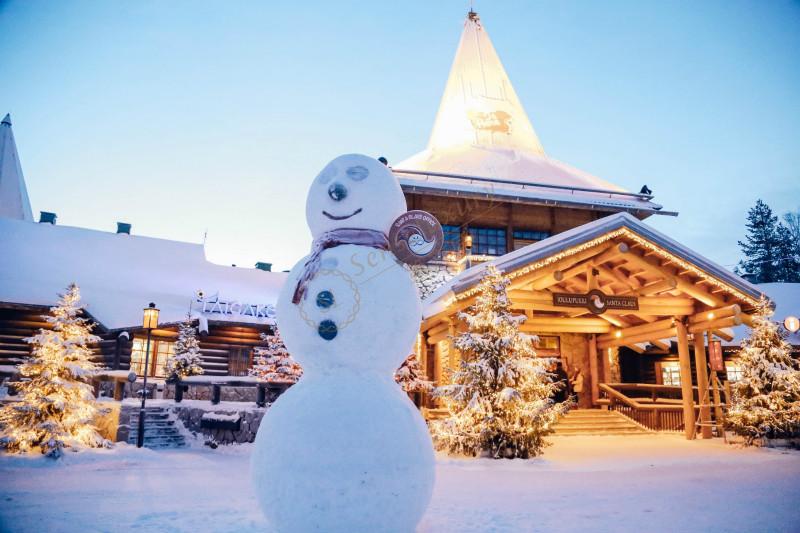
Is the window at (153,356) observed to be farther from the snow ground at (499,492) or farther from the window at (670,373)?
the window at (670,373)

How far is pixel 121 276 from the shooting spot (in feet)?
77.1

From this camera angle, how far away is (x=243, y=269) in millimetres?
27922

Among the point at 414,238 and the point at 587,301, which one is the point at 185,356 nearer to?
the point at 587,301

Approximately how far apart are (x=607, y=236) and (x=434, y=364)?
25.3 ft

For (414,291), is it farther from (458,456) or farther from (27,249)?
(27,249)

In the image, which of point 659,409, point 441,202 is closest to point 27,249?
point 441,202

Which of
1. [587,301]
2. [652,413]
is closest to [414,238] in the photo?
[587,301]

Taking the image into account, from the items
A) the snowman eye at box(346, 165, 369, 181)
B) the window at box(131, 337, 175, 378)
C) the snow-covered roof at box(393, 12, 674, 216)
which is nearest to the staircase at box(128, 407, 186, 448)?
the window at box(131, 337, 175, 378)

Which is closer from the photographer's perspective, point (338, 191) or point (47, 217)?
point (338, 191)

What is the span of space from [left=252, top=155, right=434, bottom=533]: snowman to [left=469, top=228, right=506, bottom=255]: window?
16.5m

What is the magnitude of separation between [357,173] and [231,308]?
18928mm

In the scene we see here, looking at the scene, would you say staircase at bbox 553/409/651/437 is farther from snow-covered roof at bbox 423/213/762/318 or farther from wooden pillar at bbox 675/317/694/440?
snow-covered roof at bbox 423/213/762/318

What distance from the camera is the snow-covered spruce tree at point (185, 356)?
62.5ft

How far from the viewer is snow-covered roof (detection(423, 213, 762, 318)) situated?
39.1 feet
